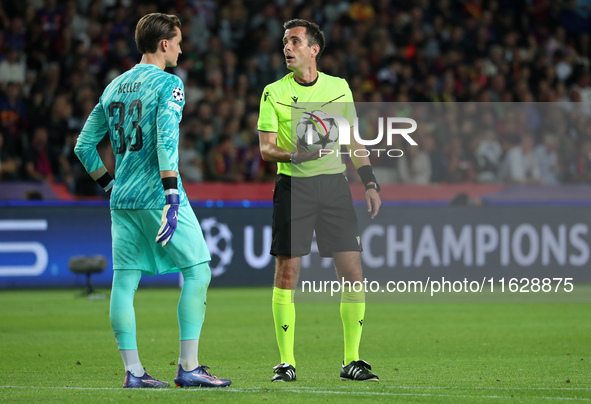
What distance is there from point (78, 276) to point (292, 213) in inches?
360

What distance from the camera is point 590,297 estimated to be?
1404 cm

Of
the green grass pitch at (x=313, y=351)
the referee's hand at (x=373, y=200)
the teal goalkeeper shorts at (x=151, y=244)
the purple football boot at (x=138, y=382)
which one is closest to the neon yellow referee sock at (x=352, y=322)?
the green grass pitch at (x=313, y=351)

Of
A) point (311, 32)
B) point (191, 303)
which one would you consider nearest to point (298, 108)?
point (311, 32)

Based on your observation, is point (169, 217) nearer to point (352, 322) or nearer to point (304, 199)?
point (304, 199)

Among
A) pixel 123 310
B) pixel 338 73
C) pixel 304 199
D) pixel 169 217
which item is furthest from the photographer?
pixel 338 73

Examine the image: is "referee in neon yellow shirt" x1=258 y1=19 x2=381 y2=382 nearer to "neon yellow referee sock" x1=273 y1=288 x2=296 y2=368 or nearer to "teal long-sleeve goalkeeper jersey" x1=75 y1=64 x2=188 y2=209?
"neon yellow referee sock" x1=273 y1=288 x2=296 y2=368

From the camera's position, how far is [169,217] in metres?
5.83

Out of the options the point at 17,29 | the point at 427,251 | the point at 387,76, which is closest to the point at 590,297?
the point at 427,251

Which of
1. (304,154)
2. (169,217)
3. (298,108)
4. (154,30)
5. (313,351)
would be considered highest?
(154,30)

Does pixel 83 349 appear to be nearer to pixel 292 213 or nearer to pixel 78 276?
pixel 292 213

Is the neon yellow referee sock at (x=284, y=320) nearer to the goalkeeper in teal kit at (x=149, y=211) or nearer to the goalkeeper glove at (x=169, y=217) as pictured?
the goalkeeper in teal kit at (x=149, y=211)

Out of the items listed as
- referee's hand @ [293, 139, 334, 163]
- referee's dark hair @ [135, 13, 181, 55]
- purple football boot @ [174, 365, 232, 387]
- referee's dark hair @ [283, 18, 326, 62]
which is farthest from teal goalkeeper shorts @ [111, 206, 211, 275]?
referee's dark hair @ [283, 18, 326, 62]

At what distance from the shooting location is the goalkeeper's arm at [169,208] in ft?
19.1

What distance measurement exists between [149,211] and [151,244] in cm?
22
